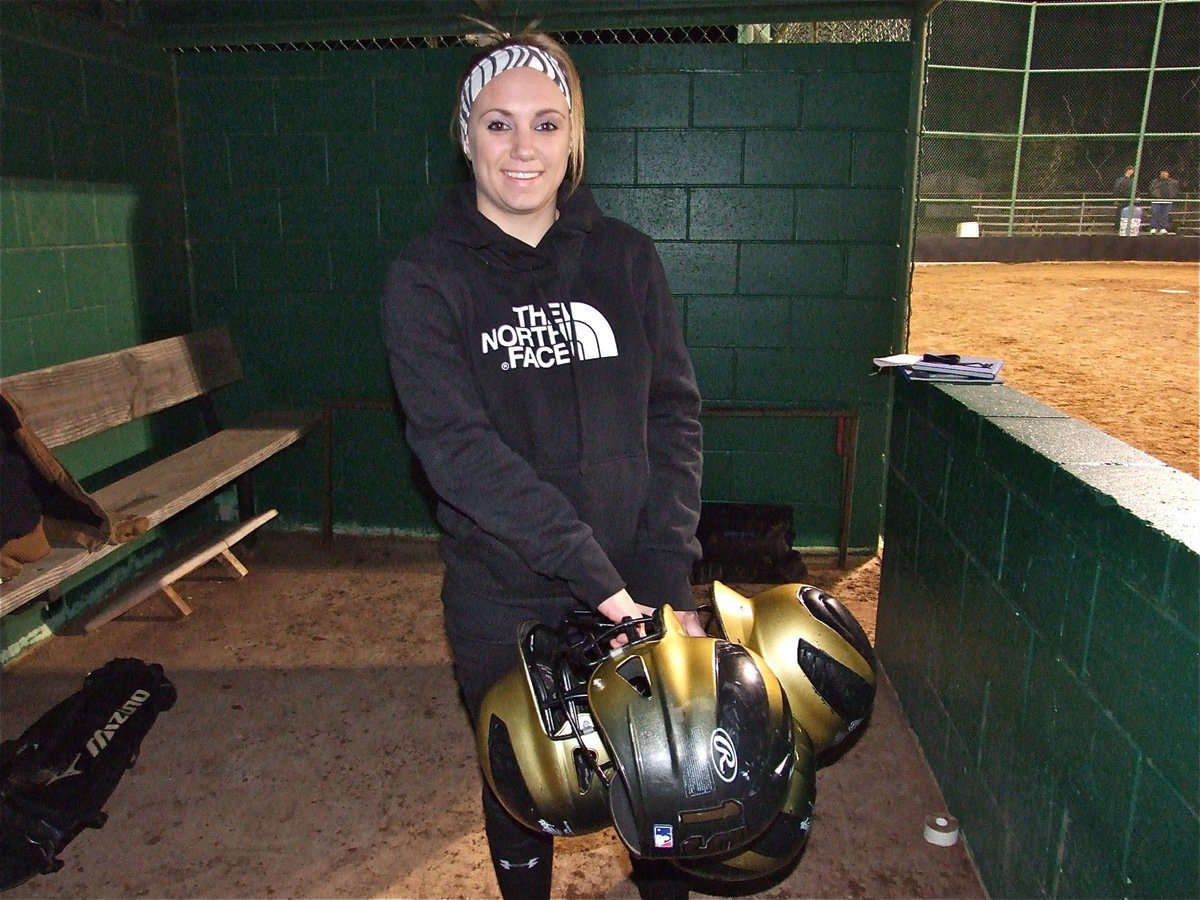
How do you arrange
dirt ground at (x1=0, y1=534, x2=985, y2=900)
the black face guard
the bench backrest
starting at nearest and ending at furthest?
the black face guard, dirt ground at (x1=0, y1=534, x2=985, y2=900), the bench backrest

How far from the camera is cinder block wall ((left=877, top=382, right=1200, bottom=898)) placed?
5.96 ft

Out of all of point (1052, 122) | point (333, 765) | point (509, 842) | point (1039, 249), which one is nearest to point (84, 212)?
point (333, 765)

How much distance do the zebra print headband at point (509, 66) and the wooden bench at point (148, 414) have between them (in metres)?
2.35

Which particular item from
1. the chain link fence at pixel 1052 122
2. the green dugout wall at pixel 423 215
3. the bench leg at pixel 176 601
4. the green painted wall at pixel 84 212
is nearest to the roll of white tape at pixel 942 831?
the green dugout wall at pixel 423 215

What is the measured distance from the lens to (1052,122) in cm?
1952

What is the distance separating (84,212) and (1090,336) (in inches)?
402

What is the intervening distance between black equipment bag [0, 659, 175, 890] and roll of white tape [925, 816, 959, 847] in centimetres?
260

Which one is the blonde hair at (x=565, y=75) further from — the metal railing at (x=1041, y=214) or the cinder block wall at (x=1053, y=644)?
the metal railing at (x=1041, y=214)

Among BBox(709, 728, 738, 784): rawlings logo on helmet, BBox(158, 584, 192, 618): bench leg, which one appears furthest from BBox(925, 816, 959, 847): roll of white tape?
A: BBox(158, 584, 192, 618): bench leg

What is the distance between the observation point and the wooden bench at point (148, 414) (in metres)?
3.77

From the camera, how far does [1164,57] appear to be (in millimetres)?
21641

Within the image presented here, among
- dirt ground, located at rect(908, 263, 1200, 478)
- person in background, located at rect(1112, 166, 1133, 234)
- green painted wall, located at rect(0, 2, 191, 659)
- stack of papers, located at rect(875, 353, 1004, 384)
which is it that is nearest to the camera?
stack of papers, located at rect(875, 353, 1004, 384)

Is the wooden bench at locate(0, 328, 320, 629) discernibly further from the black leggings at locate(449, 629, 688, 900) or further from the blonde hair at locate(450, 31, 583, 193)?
the blonde hair at locate(450, 31, 583, 193)

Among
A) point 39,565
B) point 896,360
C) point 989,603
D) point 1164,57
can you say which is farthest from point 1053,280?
point 39,565
